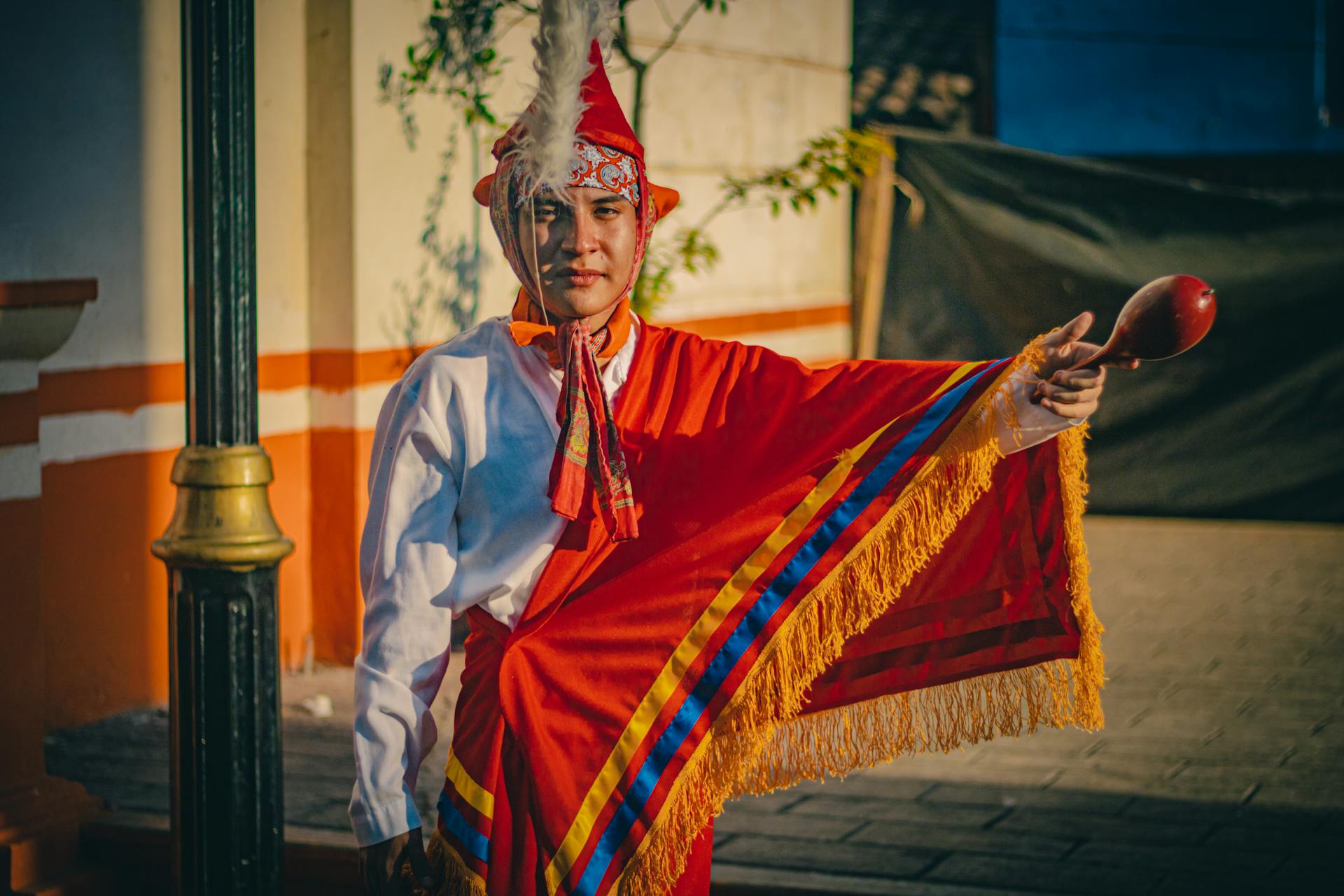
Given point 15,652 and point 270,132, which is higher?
point 270,132

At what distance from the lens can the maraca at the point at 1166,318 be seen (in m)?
2.32

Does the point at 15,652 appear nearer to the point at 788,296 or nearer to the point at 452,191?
the point at 452,191

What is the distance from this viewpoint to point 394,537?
250 cm

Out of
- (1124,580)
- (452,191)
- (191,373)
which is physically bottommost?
(1124,580)

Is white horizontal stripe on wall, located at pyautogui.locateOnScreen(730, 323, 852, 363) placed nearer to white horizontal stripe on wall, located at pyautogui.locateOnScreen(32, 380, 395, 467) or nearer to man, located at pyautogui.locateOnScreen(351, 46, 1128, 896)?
white horizontal stripe on wall, located at pyautogui.locateOnScreen(32, 380, 395, 467)

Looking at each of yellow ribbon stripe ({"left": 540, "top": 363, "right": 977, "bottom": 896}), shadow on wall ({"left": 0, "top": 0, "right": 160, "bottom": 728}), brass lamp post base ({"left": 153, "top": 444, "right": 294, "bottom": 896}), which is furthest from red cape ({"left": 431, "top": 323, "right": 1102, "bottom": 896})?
shadow on wall ({"left": 0, "top": 0, "right": 160, "bottom": 728})

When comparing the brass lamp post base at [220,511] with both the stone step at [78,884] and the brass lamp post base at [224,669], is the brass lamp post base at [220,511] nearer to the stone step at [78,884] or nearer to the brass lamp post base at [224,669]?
the brass lamp post base at [224,669]

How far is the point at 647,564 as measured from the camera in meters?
2.63

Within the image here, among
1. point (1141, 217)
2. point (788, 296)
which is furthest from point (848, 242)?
point (1141, 217)

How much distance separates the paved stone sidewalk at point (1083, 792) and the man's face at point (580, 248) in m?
1.94

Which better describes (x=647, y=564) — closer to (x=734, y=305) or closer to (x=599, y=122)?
(x=599, y=122)

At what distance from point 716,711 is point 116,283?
353 centimetres

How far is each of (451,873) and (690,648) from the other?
0.56m

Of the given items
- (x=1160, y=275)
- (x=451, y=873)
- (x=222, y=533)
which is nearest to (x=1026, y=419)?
(x=451, y=873)
